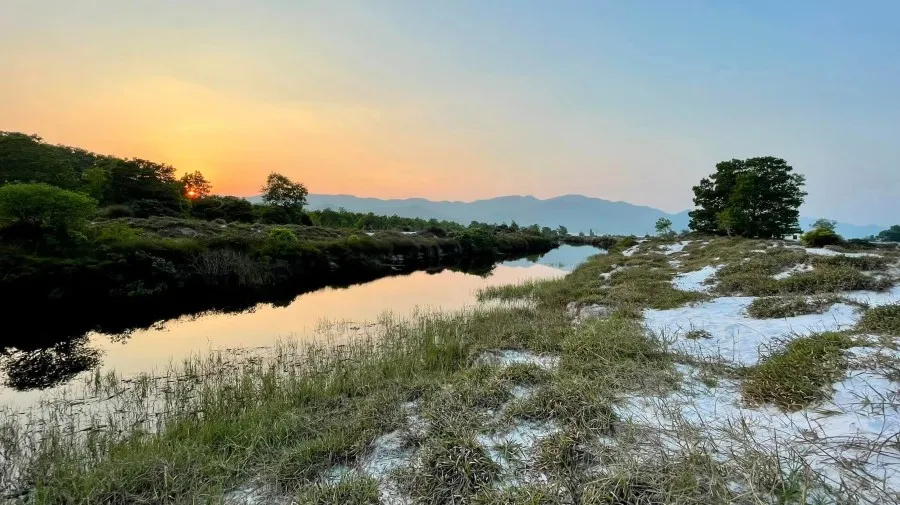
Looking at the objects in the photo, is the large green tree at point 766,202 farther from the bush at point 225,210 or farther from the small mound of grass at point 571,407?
the bush at point 225,210

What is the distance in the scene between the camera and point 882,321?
291 inches

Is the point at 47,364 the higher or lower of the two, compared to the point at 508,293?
lower

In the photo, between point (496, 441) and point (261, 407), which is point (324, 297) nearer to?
point (261, 407)

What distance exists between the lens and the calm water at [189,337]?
1001 cm

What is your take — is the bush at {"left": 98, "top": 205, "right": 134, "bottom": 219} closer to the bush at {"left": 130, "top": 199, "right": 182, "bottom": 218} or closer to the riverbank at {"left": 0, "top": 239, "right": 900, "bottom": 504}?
the bush at {"left": 130, "top": 199, "right": 182, "bottom": 218}

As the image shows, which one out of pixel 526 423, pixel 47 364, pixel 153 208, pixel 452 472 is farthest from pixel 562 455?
pixel 153 208

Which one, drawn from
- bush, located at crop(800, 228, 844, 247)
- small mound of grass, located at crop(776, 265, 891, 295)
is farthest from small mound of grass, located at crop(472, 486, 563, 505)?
bush, located at crop(800, 228, 844, 247)

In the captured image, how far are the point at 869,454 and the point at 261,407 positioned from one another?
27.5 ft

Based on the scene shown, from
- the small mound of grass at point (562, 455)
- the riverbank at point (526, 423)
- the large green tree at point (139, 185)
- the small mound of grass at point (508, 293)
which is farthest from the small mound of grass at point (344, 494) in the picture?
the large green tree at point (139, 185)

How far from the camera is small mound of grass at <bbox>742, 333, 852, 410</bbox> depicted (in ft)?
16.9

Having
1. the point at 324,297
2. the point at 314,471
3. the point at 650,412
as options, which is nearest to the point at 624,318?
the point at 650,412

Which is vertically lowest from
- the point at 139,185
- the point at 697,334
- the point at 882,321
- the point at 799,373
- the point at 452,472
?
the point at 452,472

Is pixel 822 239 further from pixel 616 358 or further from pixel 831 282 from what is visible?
pixel 616 358

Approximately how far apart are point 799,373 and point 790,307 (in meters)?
5.46
